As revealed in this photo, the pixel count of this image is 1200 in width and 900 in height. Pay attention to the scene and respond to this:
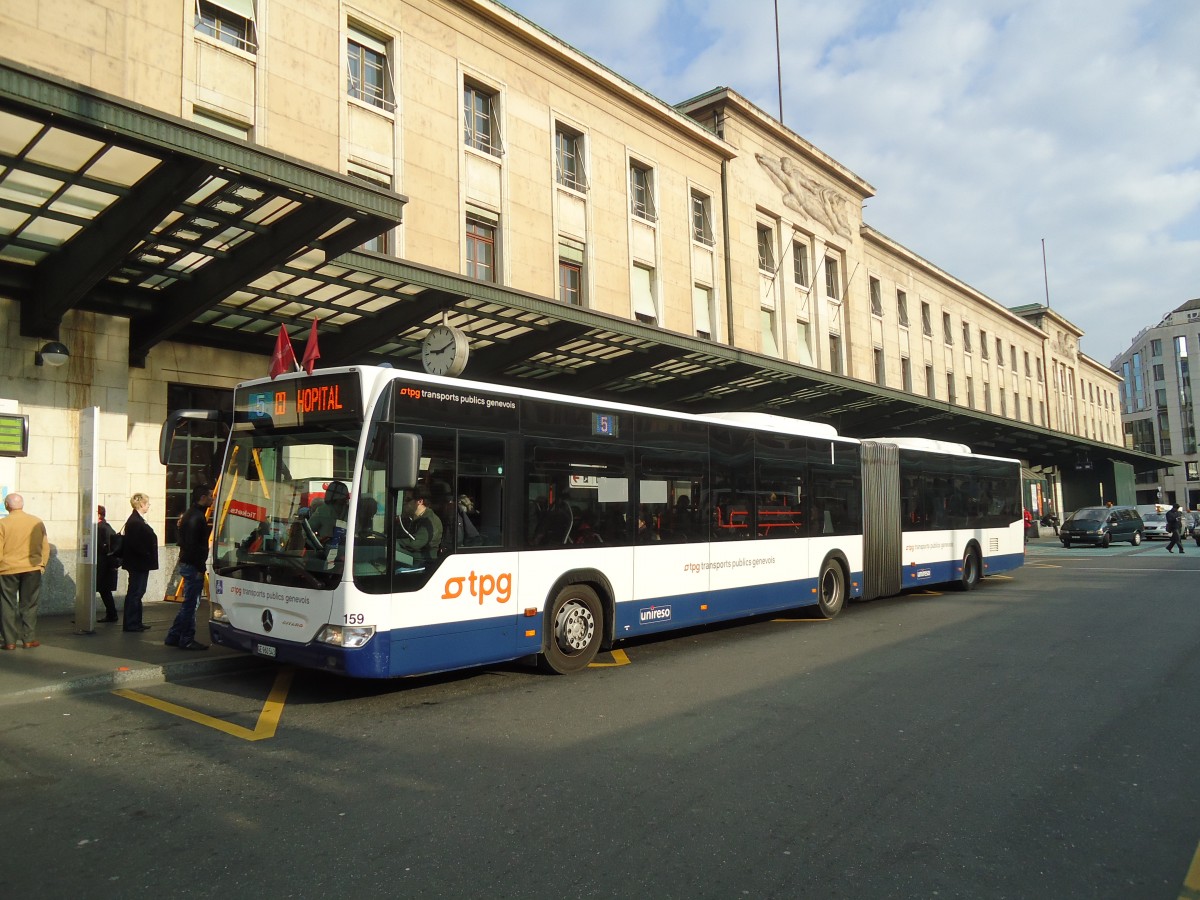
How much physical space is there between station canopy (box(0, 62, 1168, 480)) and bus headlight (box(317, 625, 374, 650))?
5.06 metres

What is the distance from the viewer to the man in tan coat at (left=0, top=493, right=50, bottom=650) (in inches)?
355

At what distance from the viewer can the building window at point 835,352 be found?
3366 cm

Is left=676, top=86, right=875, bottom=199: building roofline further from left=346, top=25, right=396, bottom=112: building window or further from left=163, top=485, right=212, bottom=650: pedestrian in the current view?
left=163, top=485, right=212, bottom=650: pedestrian

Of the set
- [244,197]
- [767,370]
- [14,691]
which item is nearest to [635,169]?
[767,370]

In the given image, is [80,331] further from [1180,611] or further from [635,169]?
[1180,611]

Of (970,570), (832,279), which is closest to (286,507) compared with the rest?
(970,570)

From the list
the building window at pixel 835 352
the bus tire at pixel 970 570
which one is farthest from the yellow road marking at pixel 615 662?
the building window at pixel 835 352

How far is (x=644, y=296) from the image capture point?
23.7 m

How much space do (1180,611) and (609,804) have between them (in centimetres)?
1216

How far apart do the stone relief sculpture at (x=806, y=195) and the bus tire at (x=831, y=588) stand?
19.9 m

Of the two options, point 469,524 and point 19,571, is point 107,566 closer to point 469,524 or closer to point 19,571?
point 19,571

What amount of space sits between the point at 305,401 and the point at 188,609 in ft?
10.9

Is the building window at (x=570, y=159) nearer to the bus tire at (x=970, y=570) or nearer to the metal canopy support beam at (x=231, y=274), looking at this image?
the metal canopy support beam at (x=231, y=274)

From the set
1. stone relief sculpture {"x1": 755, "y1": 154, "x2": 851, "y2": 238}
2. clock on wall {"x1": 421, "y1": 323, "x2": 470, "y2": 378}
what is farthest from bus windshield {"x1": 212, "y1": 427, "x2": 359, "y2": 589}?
stone relief sculpture {"x1": 755, "y1": 154, "x2": 851, "y2": 238}
